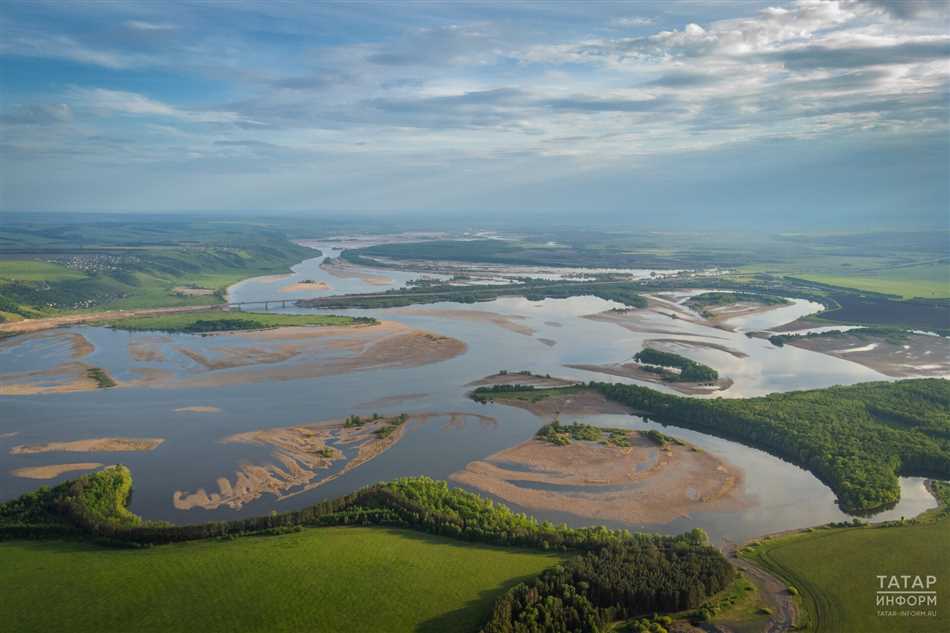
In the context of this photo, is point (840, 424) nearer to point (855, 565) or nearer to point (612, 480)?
point (612, 480)

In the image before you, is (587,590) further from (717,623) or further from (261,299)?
(261,299)

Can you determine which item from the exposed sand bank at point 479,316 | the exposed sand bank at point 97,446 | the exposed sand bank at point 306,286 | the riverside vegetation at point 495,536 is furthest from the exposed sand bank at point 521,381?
the exposed sand bank at point 306,286

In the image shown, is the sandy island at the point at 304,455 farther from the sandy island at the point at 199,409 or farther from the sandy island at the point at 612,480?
the sandy island at the point at 612,480

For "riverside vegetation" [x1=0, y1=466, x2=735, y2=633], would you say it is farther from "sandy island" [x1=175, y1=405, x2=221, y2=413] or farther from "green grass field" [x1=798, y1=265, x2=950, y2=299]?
"green grass field" [x1=798, y1=265, x2=950, y2=299]

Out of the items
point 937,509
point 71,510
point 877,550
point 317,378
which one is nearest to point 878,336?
point 937,509

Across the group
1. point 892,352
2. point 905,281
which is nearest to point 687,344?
point 892,352

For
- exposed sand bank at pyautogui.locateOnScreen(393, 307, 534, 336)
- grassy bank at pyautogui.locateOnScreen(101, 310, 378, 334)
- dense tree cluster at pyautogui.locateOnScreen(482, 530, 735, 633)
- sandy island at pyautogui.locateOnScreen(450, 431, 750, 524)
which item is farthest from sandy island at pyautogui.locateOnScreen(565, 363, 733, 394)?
grassy bank at pyautogui.locateOnScreen(101, 310, 378, 334)
